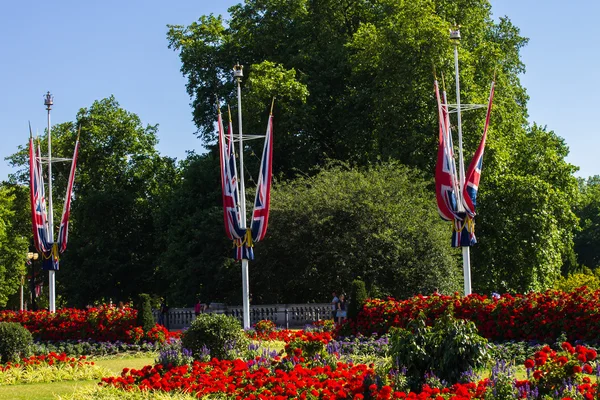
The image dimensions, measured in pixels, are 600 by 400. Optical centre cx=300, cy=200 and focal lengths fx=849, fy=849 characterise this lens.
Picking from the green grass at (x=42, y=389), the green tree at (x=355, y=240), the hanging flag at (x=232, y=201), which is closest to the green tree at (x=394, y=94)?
the green tree at (x=355, y=240)

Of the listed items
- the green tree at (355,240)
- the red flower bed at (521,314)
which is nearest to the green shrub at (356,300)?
the red flower bed at (521,314)

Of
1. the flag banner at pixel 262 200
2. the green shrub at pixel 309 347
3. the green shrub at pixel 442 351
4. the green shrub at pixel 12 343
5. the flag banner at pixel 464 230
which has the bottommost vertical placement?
the green shrub at pixel 12 343

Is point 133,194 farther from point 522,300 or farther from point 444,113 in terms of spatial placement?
point 522,300

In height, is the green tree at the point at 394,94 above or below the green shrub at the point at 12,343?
above

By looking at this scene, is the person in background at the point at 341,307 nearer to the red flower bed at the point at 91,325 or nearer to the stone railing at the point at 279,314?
the stone railing at the point at 279,314

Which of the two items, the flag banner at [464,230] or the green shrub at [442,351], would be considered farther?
the flag banner at [464,230]

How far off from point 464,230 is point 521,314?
237 inches

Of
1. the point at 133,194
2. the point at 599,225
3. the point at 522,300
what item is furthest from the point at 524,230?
the point at 599,225

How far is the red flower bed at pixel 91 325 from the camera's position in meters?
25.4

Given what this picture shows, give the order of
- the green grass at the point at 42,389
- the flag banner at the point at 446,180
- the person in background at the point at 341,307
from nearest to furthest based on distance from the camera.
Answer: the green grass at the point at 42,389, the flag banner at the point at 446,180, the person in background at the point at 341,307

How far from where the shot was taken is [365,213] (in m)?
35.3

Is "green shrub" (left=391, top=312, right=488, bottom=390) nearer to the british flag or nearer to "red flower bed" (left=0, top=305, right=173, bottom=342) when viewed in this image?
"red flower bed" (left=0, top=305, right=173, bottom=342)

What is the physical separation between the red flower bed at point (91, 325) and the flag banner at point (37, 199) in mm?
4442

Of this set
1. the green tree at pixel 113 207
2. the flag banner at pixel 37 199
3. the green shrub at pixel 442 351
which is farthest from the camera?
the green tree at pixel 113 207
